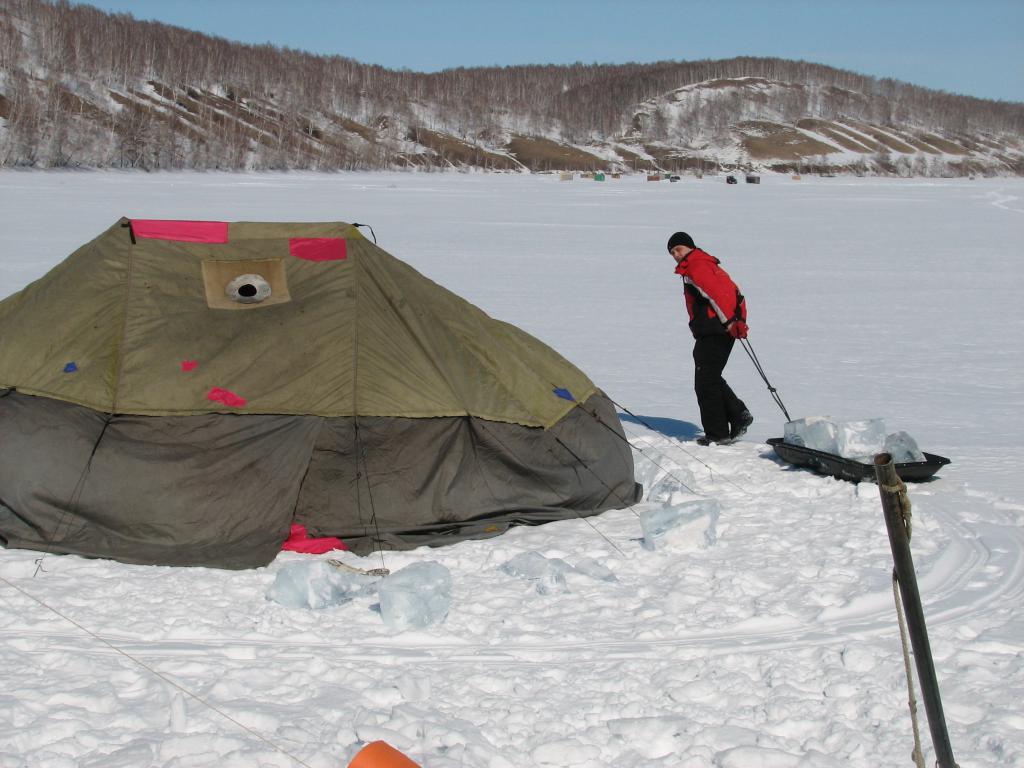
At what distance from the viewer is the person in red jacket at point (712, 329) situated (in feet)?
23.5

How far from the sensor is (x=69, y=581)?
185 inches

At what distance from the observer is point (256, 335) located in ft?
18.3

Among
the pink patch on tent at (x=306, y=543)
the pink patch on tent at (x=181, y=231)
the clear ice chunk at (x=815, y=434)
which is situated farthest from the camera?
the clear ice chunk at (x=815, y=434)

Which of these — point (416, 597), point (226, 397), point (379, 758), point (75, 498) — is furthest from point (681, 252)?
point (379, 758)

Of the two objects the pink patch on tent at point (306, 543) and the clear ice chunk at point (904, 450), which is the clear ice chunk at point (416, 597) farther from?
the clear ice chunk at point (904, 450)

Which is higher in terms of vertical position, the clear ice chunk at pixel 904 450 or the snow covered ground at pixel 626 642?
the clear ice chunk at pixel 904 450

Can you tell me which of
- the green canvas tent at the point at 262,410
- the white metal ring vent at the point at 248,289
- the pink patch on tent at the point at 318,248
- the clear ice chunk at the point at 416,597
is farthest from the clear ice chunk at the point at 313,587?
the pink patch on tent at the point at 318,248

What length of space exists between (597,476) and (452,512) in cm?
100

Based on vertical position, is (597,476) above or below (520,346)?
below

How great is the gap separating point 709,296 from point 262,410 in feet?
10.9

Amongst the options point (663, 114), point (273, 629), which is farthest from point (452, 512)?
point (663, 114)

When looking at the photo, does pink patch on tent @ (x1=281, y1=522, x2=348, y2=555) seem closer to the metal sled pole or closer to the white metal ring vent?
the white metal ring vent

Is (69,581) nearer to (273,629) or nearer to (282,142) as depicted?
(273,629)

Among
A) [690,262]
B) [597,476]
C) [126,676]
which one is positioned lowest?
[126,676]
